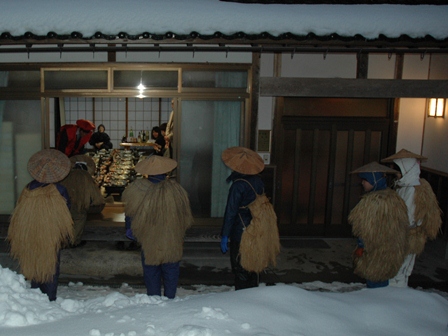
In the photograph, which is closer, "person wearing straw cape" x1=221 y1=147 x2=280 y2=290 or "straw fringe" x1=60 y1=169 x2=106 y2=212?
"person wearing straw cape" x1=221 y1=147 x2=280 y2=290

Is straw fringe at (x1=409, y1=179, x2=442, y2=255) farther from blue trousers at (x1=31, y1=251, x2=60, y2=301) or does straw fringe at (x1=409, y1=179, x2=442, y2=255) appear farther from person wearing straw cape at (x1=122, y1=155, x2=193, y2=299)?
blue trousers at (x1=31, y1=251, x2=60, y2=301)

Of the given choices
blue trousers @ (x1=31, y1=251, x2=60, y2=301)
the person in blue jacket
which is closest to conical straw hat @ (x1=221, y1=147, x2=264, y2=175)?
the person in blue jacket

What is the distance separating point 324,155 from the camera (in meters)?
8.17

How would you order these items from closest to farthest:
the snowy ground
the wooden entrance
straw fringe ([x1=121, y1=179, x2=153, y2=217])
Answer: the snowy ground < straw fringe ([x1=121, y1=179, x2=153, y2=217]) < the wooden entrance

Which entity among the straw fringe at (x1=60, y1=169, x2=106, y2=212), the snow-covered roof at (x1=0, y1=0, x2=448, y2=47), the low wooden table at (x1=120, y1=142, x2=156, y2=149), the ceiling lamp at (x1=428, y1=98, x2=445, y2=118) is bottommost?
the straw fringe at (x1=60, y1=169, x2=106, y2=212)

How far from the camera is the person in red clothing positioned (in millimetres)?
7566

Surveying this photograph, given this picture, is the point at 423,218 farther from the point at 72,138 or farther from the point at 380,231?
the point at 72,138

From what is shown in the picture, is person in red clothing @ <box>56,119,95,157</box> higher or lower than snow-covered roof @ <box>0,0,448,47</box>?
lower

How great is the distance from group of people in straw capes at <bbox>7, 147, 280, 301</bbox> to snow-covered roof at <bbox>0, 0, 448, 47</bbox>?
1.76 metres

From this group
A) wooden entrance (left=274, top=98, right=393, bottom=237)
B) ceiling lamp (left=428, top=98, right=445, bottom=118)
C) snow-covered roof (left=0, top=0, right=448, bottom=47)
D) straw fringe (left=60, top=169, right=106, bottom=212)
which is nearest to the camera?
snow-covered roof (left=0, top=0, right=448, bottom=47)

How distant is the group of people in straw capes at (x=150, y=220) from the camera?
446 cm

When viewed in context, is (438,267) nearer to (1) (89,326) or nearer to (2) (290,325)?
(2) (290,325)

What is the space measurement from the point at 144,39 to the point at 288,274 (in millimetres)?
4099

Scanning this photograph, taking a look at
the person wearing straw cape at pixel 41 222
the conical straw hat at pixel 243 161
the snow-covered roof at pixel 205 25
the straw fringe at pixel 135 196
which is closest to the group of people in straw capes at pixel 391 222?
the conical straw hat at pixel 243 161
